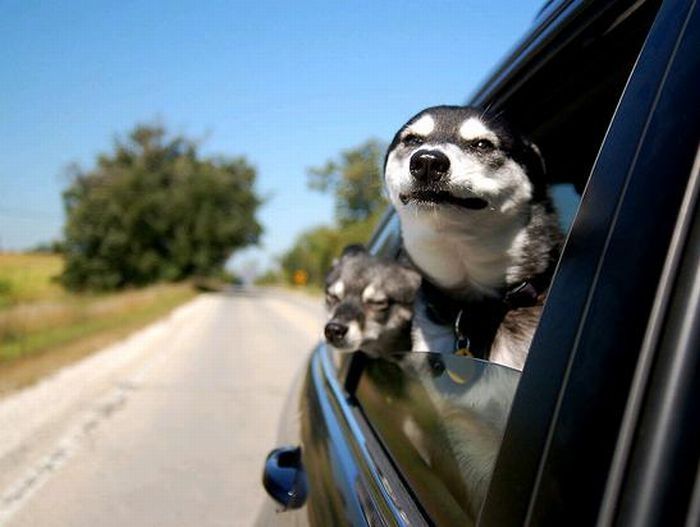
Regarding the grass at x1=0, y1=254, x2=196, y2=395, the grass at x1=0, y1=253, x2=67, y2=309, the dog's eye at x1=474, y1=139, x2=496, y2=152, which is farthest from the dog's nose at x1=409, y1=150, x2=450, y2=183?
the grass at x1=0, y1=253, x2=67, y2=309

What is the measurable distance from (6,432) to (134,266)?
49277 mm

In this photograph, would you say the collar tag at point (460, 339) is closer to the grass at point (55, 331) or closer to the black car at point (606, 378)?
the black car at point (606, 378)

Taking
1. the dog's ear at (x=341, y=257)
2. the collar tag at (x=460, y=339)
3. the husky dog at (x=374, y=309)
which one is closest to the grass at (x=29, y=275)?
the dog's ear at (x=341, y=257)

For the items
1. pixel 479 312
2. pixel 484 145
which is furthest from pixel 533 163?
pixel 479 312

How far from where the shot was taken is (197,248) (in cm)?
5409

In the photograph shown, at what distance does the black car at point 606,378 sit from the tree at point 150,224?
175 ft

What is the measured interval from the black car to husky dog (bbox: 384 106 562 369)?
0.35m

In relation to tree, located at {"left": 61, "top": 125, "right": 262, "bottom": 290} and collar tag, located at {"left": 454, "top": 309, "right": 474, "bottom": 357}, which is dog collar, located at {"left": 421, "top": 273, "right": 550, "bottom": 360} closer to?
collar tag, located at {"left": 454, "top": 309, "right": 474, "bottom": 357}

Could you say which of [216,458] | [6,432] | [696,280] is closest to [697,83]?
[696,280]

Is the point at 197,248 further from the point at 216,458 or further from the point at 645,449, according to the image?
the point at 645,449

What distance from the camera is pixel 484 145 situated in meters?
1.91

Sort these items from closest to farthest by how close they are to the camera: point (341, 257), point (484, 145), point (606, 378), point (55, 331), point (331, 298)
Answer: point (606, 378), point (484, 145), point (331, 298), point (341, 257), point (55, 331)

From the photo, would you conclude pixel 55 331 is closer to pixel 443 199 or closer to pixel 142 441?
pixel 142 441

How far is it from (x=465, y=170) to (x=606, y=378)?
113 centimetres
